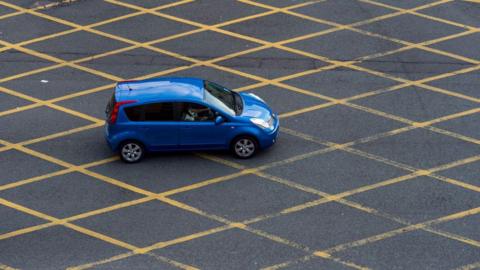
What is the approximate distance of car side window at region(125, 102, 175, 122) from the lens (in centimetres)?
1866

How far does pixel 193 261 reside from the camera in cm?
1584

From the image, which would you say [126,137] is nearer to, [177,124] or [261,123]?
[177,124]

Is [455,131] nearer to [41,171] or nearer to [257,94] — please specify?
[257,94]

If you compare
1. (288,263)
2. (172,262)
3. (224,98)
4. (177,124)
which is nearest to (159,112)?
(177,124)

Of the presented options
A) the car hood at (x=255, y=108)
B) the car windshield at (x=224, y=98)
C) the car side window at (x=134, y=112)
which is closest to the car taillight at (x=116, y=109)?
the car side window at (x=134, y=112)

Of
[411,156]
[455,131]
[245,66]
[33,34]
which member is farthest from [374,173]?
[33,34]

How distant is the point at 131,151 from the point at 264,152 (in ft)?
8.27

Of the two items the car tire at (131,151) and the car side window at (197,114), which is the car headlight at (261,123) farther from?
the car tire at (131,151)

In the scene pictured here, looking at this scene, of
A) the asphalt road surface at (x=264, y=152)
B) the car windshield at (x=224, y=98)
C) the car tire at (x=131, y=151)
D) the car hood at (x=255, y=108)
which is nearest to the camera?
the asphalt road surface at (x=264, y=152)

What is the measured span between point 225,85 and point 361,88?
292cm

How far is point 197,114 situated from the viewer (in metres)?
18.8

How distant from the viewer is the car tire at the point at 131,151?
18797 millimetres

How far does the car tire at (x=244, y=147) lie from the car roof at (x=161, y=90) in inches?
41.6

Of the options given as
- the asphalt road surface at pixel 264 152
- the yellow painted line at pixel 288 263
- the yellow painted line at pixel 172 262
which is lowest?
the yellow painted line at pixel 288 263
